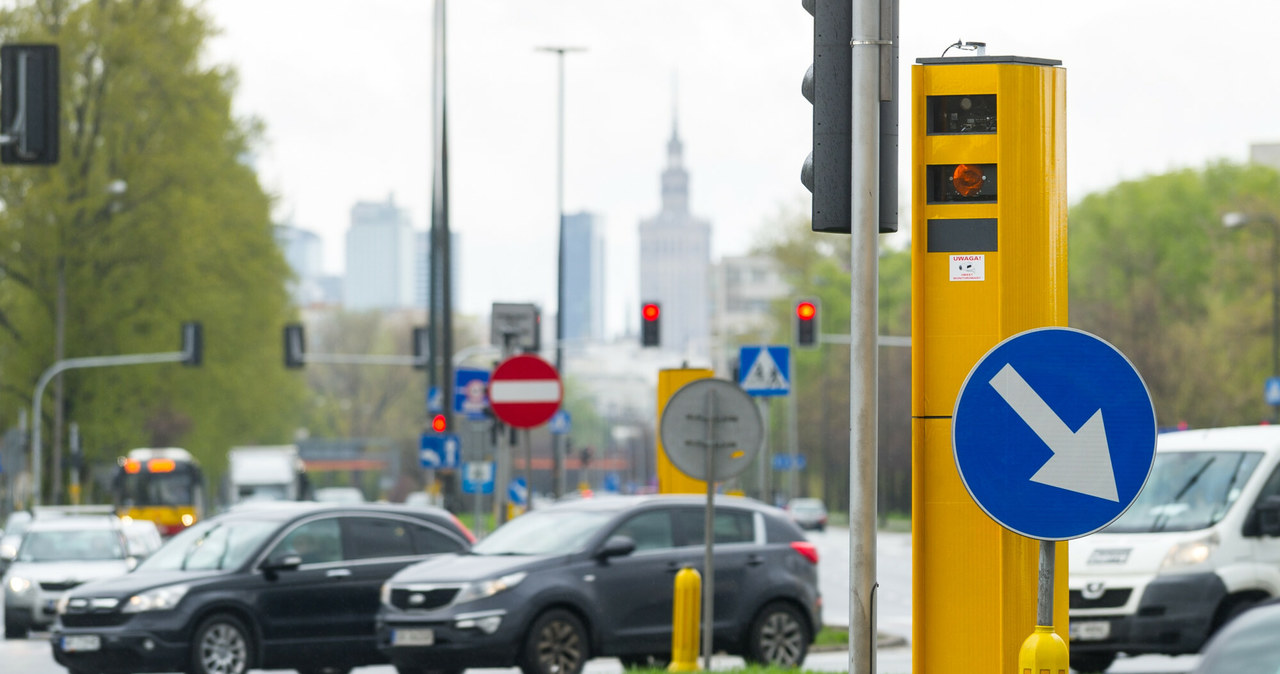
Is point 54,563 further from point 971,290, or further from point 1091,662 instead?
point 971,290

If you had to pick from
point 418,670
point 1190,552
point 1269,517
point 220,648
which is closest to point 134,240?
point 220,648

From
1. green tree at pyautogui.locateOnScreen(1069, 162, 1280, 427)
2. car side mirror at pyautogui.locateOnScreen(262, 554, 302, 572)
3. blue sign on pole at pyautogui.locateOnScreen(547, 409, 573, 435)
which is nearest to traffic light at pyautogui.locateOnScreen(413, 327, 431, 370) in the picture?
blue sign on pole at pyautogui.locateOnScreen(547, 409, 573, 435)

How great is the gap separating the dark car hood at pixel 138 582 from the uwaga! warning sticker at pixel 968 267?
9705 mm

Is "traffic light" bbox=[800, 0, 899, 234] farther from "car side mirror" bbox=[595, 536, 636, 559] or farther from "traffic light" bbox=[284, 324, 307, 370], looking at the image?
"traffic light" bbox=[284, 324, 307, 370]

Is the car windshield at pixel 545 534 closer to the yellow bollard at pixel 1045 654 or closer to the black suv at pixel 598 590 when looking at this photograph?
the black suv at pixel 598 590

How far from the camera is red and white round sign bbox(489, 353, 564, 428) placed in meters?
18.4

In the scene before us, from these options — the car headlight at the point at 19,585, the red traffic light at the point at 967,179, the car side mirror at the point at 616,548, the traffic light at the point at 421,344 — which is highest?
the red traffic light at the point at 967,179

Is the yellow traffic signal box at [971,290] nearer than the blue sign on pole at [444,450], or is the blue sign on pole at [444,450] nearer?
the yellow traffic signal box at [971,290]

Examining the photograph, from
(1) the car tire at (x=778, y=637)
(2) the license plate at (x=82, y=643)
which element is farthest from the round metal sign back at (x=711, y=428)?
(2) the license plate at (x=82, y=643)

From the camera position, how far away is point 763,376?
22578 mm

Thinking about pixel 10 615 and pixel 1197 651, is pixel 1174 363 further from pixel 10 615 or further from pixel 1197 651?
pixel 1197 651

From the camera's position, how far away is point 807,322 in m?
31.0

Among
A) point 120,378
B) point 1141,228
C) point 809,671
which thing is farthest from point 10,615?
point 1141,228

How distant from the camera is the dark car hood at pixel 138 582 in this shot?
641 inches
